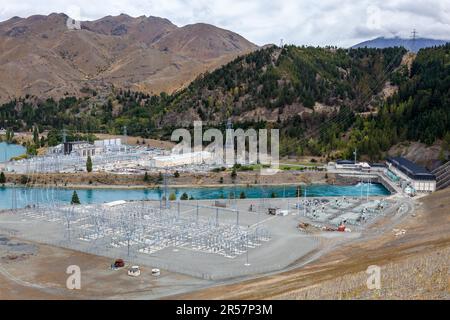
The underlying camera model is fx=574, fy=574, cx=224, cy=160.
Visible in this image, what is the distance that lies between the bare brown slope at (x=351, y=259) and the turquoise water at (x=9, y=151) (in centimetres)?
4636

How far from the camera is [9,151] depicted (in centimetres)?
6831

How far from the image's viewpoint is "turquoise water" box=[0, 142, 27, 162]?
209ft

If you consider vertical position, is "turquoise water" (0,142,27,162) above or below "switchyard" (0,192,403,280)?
above

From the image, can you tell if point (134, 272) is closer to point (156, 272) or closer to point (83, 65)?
point (156, 272)

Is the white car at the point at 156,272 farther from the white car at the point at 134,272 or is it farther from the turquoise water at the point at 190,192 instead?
the turquoise water at the point at 190,192

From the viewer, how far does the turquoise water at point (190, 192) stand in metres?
42.8

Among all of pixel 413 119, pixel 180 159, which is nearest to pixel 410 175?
pixel 413 119

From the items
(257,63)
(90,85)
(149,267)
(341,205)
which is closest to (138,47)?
(90,85)

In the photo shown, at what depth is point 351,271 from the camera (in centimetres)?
1880

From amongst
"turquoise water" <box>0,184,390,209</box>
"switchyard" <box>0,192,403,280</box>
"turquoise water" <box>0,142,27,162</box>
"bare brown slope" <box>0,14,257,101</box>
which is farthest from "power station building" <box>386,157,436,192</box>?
"bare brown slope" <box>0,14,257,101</box>

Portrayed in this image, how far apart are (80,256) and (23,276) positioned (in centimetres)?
315

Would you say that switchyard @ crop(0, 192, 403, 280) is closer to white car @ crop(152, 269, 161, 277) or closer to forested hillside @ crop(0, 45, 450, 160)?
white car @ crop(152, 269, 161, 277)

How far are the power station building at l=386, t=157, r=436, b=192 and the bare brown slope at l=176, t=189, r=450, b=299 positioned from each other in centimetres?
1091

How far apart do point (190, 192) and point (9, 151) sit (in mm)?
32256
